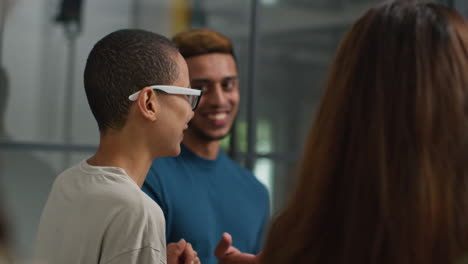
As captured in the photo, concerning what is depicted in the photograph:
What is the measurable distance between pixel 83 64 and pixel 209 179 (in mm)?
1275

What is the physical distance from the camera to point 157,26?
10.4ft

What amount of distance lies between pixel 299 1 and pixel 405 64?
2.79 m

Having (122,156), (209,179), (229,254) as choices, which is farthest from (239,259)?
(209,179)

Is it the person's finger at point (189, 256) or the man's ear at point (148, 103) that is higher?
the man's ear at point (148, 103)

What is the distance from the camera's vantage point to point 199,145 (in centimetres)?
203

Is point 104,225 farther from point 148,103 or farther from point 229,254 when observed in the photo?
point 229,254

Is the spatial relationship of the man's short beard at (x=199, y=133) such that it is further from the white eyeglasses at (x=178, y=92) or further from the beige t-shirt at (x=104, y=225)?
the beige t-shirt at (x=104, y=225)


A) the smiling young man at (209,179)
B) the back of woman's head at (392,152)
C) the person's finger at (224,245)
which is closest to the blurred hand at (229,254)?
the person's finger at (224,245)

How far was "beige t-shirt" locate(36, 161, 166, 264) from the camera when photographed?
1.11 m

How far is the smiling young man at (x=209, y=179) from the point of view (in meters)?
1.79

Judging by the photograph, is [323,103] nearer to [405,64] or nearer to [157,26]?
[405,64]

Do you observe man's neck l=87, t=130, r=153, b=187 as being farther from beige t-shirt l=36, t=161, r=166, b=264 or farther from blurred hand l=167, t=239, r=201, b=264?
blurred hand l=167, t=239, r=201, b=264

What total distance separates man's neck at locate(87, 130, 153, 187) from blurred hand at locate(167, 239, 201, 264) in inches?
7.3

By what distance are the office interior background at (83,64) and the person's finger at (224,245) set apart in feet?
3.39
